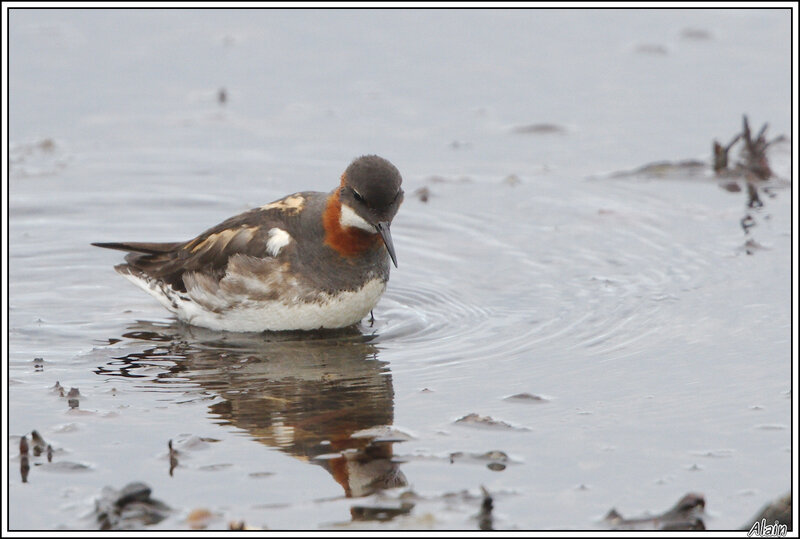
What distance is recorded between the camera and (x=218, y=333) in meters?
10.2

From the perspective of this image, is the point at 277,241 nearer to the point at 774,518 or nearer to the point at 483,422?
the point at 483,422

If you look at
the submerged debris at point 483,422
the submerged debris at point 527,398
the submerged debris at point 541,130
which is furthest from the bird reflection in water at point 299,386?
the submerged debris at point 541,130

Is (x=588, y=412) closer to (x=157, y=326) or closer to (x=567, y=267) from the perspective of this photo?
(x=567, y=267)

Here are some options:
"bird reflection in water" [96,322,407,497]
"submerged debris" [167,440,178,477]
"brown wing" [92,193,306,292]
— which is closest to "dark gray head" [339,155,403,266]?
"brown wing" [92,193,306,292]

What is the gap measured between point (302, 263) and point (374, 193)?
0.98 meters

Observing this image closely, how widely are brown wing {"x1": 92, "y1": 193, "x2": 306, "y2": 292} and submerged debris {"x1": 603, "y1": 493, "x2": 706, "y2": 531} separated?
445 cm

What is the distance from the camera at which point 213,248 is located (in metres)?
10.4

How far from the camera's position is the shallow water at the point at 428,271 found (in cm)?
717

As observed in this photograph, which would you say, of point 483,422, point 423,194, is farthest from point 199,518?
point 423,194

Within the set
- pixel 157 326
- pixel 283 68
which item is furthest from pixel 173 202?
pixel 283 68

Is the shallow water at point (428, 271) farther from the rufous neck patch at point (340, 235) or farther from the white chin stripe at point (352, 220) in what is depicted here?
the white chin stripe at point (352, 220)

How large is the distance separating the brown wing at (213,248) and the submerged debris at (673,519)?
14.6 feet

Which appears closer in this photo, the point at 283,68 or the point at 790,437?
the point at 790,437

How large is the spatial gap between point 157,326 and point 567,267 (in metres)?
3.83
